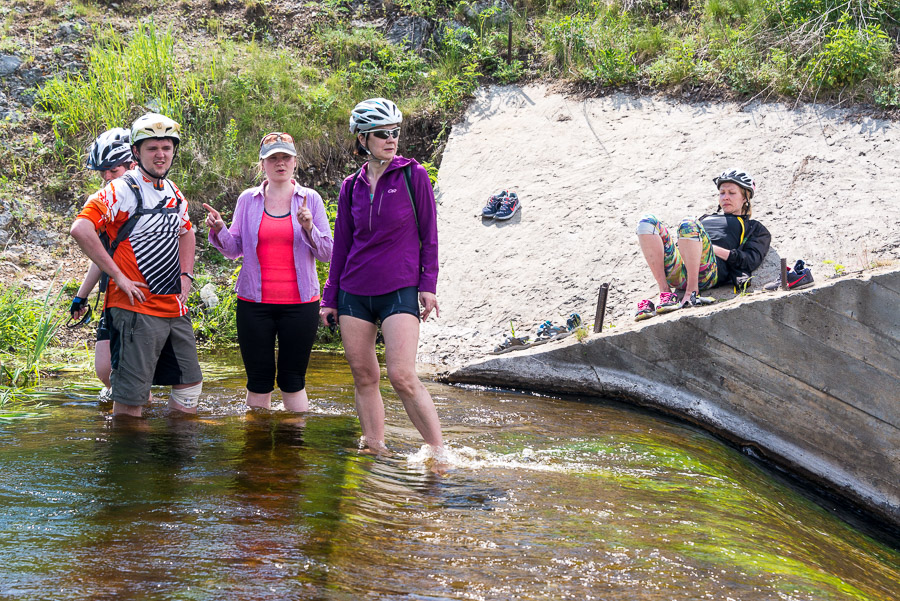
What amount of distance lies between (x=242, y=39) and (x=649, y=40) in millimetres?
6515

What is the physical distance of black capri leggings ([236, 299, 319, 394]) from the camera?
4.84 m

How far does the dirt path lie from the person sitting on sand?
0.26 meters

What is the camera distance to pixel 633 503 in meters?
3.85

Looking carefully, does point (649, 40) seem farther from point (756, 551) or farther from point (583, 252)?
point (756, 551)

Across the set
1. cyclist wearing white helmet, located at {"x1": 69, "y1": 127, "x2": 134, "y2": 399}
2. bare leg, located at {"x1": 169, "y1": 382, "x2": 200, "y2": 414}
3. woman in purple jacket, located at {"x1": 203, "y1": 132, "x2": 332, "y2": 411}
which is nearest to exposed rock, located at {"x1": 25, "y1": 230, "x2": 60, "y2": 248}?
cyclist wearing white helmet, located at {"x1": 69, "y1": 127, "x2": 134, "y2": 399}

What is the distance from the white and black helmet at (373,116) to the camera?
157 inches

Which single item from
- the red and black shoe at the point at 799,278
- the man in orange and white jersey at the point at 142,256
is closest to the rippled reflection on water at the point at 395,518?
the man in orange and white jersey at the point at 142,256

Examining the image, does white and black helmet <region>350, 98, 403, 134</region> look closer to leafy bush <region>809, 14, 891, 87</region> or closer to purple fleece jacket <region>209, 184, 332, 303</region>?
purple fleece jacket <region>209, 184, 332, 303</region>

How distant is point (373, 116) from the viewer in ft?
13.0

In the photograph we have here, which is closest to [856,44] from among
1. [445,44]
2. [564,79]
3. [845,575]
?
[564,79]

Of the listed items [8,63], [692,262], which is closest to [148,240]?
[692,262]

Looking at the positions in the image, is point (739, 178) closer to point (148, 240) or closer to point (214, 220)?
point (214, 220)

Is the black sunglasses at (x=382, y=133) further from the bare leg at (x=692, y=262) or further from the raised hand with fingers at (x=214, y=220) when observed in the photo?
the bare leg at (x=692, y=262)

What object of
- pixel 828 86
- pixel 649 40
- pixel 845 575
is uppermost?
pixel 649 40
